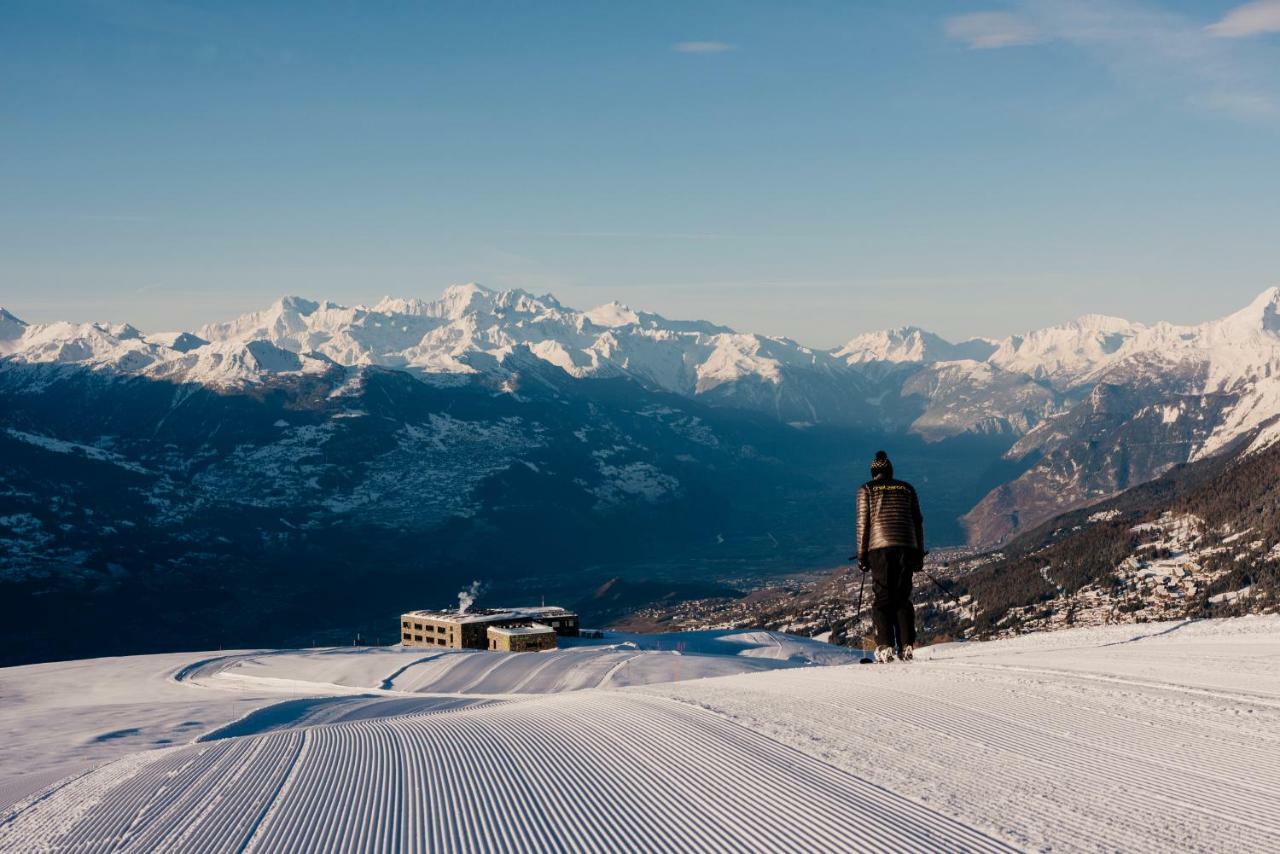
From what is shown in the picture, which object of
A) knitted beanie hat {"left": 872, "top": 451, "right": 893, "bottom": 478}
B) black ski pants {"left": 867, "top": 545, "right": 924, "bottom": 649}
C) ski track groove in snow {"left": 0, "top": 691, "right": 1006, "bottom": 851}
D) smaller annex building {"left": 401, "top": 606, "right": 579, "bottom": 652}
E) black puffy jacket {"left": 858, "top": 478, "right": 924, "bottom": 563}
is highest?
knitted beanie hat {"left": 872, "top": 451, "right": 893, "bottom": 478}

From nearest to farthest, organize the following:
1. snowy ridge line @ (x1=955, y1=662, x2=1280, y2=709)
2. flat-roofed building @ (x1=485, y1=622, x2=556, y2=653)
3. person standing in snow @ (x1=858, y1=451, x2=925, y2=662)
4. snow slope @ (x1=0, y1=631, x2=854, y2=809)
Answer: snowy ridge line @ (x1=955, y1=662, x2=1280, y2=709) < person standing in snow @ (x1=858, y1=451, x2=925, y2=662) < snow slope @ (x1=0, y1=631, x2=854, y2=809) < flat-roofed building @ (x1=485, y1=622, x2=556, y2=653)

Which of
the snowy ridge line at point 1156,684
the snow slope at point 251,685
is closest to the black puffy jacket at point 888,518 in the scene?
the snowy ridge line at point 1156,684

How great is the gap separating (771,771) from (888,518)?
15.2m

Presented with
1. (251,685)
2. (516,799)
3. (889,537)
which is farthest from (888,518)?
(251,685)

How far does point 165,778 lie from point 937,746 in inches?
653

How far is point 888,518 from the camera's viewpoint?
1277 inches

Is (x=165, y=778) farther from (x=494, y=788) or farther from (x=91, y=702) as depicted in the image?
(x=91, y=702)

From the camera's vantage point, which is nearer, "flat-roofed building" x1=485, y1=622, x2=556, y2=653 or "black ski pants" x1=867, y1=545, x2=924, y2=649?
"black ski pants" x1=867, y1=545, x2=924, y2=649

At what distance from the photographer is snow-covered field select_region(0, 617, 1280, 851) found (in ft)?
50.2

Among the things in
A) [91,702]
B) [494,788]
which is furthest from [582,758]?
[91,702]

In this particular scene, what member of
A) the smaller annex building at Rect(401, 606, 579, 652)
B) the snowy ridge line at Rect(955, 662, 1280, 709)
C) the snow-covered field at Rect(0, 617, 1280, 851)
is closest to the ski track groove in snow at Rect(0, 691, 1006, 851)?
the snow-covered field at Rect(0, 617, 1280, 851)

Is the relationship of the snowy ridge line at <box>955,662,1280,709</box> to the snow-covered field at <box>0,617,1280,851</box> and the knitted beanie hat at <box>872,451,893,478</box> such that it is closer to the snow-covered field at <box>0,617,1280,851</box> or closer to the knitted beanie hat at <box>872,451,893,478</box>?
the snow-covered field at <box>0,617,1280,851</box>

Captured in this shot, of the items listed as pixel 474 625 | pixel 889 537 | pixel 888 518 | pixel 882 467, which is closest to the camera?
pixel 889 537

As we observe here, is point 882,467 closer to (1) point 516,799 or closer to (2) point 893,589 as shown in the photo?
(2) point 893,589
